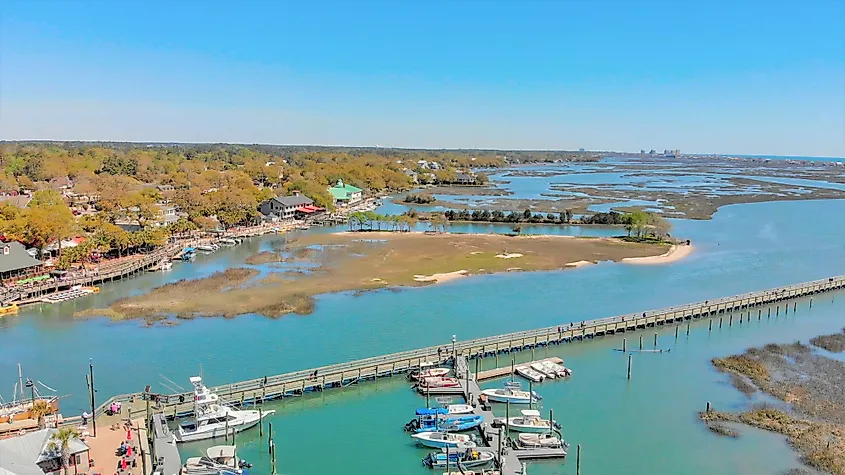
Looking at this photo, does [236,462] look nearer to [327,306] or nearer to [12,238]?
[327,306]

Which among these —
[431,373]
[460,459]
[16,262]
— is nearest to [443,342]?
[431,373]

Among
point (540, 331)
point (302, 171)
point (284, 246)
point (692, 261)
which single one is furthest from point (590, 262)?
point (302, 171)

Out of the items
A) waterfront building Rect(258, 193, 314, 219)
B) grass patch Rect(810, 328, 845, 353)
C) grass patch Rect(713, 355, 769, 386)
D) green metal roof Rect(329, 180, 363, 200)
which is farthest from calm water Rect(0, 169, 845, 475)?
green metal roof Rect(329, 180, 363, 200)

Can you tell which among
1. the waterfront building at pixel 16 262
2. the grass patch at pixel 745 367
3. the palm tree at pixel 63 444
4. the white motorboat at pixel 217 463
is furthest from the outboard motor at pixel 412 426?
the waterfront building at pixel 16 262

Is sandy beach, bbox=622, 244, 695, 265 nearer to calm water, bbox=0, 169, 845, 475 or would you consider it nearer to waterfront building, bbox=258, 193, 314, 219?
calm water, bbox=0, 169, 845, 475

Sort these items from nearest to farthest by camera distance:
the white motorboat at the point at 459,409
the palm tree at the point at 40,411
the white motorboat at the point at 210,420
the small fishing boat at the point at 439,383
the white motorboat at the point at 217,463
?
the white motorboat at the point at 217,463 → the palm tree at the point at 40,411 → the white motorboat at the point at 210,420 → the white motorboat at the point at 459,409 → the small fishing boat at the point at 439,383

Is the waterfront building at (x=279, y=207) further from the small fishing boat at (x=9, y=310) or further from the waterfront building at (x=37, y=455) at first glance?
the waterfront building at (x=37, y=455)
